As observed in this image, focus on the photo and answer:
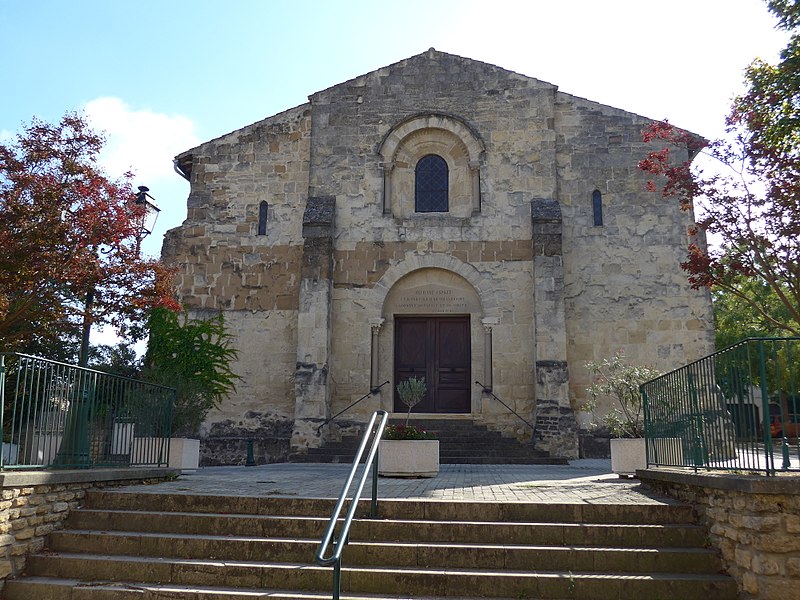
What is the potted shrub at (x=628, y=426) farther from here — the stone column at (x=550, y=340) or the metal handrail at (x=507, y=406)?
the metal handrail at (x=507, y=406)

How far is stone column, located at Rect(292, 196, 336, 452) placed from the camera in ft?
54.7

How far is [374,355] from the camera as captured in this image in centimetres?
1775

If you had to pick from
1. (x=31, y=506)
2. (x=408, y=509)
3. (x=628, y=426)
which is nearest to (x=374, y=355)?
(x=628, y=426)

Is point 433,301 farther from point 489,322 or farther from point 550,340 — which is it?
point 550,340

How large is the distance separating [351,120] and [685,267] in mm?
10361

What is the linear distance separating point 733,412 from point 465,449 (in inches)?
395

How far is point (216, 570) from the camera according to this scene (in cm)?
647

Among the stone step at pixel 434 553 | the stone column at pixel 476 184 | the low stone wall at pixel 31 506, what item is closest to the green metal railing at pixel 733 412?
the stone step at pixel 434 553

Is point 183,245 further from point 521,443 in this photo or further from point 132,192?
point 521,443

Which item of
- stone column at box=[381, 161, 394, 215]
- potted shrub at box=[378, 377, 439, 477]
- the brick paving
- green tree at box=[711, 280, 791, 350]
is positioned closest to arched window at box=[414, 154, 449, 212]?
stone column at box=[381, 161, 394, 215]

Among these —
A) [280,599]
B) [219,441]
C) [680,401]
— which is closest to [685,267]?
[680,401]

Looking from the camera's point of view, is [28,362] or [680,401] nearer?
[28,362]

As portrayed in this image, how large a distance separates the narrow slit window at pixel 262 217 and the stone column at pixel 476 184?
18.3 feet

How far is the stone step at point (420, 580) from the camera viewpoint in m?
6.02
